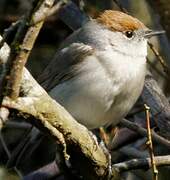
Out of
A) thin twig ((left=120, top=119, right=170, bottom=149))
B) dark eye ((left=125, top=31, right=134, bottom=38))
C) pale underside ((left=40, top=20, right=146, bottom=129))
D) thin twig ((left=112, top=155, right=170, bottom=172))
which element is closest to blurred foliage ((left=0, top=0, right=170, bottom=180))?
dark eye ((left=125, top=31, right=134, bottom=38))

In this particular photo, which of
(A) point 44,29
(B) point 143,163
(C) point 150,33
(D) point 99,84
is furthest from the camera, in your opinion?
(A) point 44,29

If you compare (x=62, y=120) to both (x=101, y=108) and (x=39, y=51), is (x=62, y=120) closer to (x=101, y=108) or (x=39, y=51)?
(x=101, y=108)

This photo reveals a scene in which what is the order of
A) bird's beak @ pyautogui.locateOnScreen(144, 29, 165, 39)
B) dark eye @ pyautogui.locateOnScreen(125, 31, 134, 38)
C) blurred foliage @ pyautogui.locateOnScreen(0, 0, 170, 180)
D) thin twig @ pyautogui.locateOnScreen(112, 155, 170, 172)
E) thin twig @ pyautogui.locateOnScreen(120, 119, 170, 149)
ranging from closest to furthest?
1. thin twig @ pyautogui.locateOnScreen(112, 155, 170, 172)
2. thin twig @ pyautogui.locateOnScreen(120, 119, 170, 149)
3. bird's beak @ pyautogui.locateOnScreen(144, 29, 165, 39)
4. dark eye @ pyautogui.locateOnScreen(125, 31, 134, 38)
5. blurred foliage @ pyautogui.locateOnScreen(0, 0, 170, 180)

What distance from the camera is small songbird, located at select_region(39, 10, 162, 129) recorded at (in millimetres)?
4742

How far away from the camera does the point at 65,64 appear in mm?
5141

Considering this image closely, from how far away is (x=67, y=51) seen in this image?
5152mm

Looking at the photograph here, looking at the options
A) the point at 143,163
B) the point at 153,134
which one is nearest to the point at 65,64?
the point at 153,134

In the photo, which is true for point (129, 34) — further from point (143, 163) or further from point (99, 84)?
point (143, 163)

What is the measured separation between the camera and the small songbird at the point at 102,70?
4.74 meters

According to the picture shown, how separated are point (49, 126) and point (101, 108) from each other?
4.81ft

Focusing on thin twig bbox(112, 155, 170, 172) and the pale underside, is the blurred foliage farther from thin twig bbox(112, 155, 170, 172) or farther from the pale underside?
thin twig bbox(112, 155, 170, 172)

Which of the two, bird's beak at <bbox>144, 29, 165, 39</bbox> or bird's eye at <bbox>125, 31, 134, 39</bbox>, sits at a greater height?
bird's beak at <bbox>144, 29, 165, 39</bbox>

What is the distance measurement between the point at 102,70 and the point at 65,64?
19.1 inches

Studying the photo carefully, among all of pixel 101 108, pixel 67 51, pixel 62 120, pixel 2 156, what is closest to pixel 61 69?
pixel 67 51
